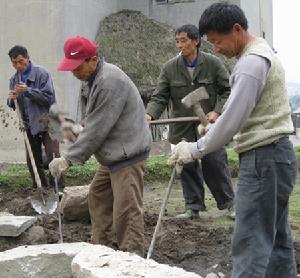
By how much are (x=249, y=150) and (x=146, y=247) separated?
2090 mm

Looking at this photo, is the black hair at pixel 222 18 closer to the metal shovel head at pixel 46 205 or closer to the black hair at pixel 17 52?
the metal shovel head at pixel 46 205

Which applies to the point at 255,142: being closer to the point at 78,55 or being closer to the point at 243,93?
the point at 243,93

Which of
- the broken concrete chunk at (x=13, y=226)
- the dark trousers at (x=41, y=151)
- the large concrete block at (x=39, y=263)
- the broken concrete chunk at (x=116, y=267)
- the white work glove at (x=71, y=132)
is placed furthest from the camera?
the dark trousers at (x=41, y=151)

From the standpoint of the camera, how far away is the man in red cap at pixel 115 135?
406cm

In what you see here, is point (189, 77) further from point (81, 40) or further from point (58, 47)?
point (58, 47)

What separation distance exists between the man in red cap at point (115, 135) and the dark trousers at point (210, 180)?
5.25 ft

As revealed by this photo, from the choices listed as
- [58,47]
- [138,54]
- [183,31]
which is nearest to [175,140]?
[183,31]

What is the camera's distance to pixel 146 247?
4980 mm

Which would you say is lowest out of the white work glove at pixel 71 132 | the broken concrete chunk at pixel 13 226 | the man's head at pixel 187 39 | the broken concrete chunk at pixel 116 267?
the broken concrete chunk at pixel 13 226

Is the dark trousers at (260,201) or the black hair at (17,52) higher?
the black hair at (17,52)

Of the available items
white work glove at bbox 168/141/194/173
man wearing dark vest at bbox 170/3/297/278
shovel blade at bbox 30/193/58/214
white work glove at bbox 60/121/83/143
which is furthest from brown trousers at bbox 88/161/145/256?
shovel blade at bbox 30/193/58/214

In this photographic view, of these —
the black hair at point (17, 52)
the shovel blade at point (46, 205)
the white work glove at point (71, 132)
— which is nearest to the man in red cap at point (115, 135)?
the white work glove at point (71, 132)

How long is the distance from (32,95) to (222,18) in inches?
175

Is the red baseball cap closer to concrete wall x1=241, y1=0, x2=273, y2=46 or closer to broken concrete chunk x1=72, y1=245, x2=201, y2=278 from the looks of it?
broken concrete chunk x1=72, y1=245, x2=201, y2=278
